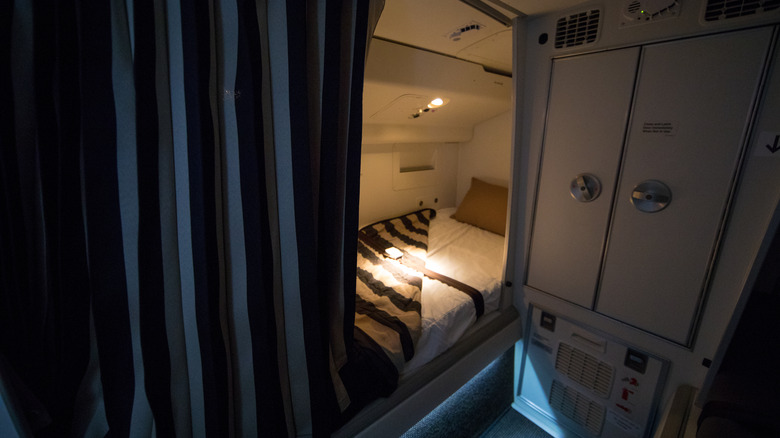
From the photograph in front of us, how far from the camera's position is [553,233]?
1.67m

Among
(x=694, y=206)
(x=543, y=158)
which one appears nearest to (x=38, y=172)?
(x=543, y=158)

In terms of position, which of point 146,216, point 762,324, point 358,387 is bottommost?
point 358,387

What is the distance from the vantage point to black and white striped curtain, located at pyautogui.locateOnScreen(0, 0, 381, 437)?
63 centimetres

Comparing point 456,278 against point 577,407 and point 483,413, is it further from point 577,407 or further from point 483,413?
point 577,407

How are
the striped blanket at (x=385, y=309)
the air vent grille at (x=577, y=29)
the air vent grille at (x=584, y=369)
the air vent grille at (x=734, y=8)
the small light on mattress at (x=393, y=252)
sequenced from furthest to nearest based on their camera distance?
1. the small light on mattress at (x=393, y=252)
2. the air vent grille at (x=584, y=369)
3. the air vent grille at (x=577, y=29)
4. the striped blanket at (x=385, y=309)
5. the air vent grille at (x=734, y=8)

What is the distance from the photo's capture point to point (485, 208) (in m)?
2.86

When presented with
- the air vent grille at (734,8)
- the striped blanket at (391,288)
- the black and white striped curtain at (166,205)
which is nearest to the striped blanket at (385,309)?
the striped blanket at (391,288)

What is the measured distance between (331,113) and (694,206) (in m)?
1.47

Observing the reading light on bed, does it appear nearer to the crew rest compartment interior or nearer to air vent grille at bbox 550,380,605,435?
the crew rest compartment interior

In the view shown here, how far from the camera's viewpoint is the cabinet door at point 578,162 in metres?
A: 1.36

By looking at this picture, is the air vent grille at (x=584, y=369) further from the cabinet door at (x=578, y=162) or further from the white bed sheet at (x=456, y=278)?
the white bed sheet at (x=456, y=278)

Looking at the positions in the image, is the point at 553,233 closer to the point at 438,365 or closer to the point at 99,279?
the point at 438,365

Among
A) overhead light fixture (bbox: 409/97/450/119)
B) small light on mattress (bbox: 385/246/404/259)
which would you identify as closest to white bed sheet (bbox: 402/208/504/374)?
small light on mattress (bbox: 385/246/404/259)

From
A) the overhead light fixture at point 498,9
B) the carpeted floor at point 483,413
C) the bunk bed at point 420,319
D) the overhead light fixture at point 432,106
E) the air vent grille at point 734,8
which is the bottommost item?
the carpeted floor at point 483,413
